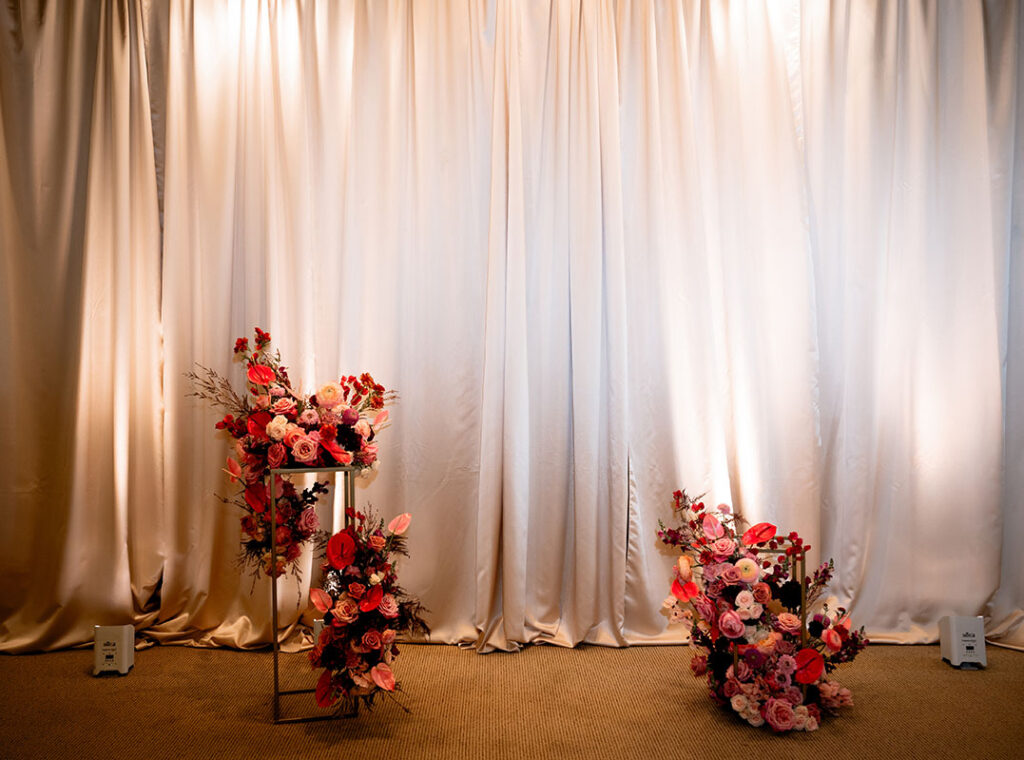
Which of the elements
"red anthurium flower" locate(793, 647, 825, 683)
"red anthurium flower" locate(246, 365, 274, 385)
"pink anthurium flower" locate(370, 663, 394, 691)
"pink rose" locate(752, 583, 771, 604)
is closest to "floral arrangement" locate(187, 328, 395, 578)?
"red anthurium flower" locate(246, 365, 274, 385)

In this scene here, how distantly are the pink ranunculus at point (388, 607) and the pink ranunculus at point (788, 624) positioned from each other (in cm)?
135

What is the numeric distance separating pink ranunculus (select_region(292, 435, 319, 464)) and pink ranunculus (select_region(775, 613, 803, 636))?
175 centimetres

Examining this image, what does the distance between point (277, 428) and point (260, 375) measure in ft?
0.71

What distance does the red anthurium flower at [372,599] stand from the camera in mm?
2703

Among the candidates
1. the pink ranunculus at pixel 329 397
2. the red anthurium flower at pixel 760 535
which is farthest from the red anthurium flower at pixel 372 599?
the red anthurium flower at pixel 760 535

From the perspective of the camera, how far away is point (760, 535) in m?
2.93

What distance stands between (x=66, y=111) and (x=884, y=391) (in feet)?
13.3

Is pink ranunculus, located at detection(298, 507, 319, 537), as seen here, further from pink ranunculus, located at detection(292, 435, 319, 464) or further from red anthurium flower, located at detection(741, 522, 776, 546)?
red anthurium flower, located at detection(741, 522, 776, 546)

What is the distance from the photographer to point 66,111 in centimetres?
379

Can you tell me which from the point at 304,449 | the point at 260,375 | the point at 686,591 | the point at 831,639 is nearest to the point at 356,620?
the point at 304,449

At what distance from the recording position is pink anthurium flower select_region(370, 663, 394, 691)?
273 cm

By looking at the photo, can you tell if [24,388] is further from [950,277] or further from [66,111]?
[950,277]

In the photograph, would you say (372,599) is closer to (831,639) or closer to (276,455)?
(276,455)

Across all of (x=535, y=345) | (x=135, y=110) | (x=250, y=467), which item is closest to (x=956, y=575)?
(x=535, y=345)
